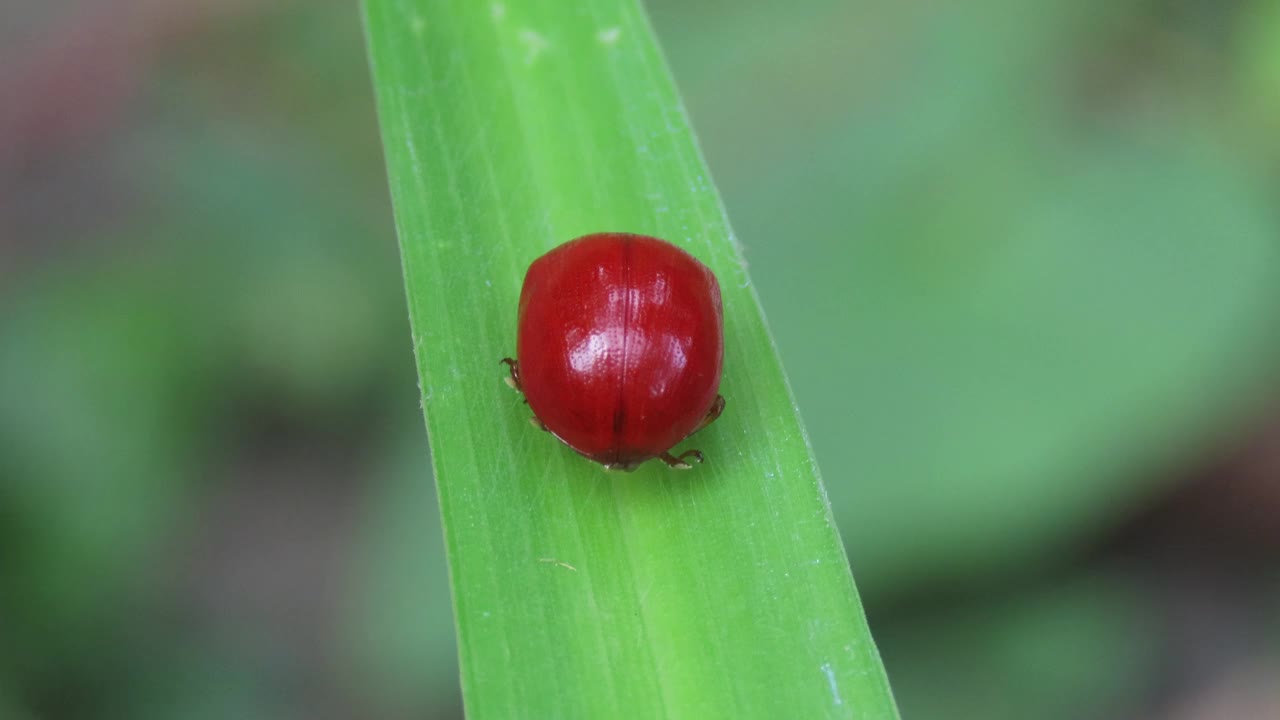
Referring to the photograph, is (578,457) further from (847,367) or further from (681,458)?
(847,367)

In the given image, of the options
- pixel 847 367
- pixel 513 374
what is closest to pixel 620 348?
pixel 513 374

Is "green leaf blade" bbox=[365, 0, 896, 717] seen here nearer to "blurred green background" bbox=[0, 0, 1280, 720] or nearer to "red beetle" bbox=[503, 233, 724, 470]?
"red beetle" bbox=[503, 233, 724, 470]

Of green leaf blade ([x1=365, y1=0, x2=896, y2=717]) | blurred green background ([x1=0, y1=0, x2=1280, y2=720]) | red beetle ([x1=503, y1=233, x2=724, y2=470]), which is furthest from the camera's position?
blurred green background ([x1=0, y1=0, x2=1280, y2=720])

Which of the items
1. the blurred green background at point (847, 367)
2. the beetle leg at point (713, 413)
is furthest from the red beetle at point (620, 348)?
the blurred green background at point (847, 367)

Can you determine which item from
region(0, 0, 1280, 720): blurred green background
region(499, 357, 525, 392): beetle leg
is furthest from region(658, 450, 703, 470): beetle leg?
region(0, 0, 1280, 720): blurred green background

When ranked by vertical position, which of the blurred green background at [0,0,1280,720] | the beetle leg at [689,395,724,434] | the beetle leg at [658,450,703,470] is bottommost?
the blurred green background at [0,0,1280,720]

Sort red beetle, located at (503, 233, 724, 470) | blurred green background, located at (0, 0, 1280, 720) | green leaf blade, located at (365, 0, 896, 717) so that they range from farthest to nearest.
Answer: blurred green background, located at (0, 0, 1280, 720) → red beetle, located at (503, 233, 724, 470) → green leaf blade, located at (365, 0, 896, 717)

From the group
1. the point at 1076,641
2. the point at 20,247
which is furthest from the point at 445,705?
the point at 20,247
